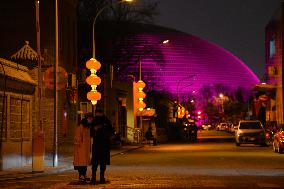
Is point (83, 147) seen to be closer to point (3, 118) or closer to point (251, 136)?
point (3, 118)

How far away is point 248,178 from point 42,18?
2468 centimetres

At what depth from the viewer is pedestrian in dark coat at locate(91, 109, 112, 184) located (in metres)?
18.9

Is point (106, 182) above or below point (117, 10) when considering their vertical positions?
below

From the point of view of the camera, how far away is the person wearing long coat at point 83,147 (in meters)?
19.6

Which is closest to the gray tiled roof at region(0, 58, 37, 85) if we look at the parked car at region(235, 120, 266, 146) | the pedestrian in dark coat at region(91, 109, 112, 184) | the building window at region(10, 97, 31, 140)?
the building window at region(10, 97, 31, 140)

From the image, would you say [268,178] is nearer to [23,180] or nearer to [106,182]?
[106,182]

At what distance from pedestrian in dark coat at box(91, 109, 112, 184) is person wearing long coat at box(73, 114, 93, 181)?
470mm

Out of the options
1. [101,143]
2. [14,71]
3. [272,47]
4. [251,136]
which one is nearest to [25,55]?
[14,71]

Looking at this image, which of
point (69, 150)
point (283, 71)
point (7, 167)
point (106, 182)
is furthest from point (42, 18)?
point (283, 71)

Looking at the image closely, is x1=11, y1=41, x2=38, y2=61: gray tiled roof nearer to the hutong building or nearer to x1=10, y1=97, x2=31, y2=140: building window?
the hutong building

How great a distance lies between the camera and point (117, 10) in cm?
7031

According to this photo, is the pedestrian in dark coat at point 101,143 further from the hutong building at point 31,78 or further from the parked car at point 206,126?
the parked car at point 206,126

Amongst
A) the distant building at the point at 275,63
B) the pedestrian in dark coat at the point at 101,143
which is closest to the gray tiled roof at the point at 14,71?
the pedestrian in dark coat at the point at 101,143

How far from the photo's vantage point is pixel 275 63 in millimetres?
76812
